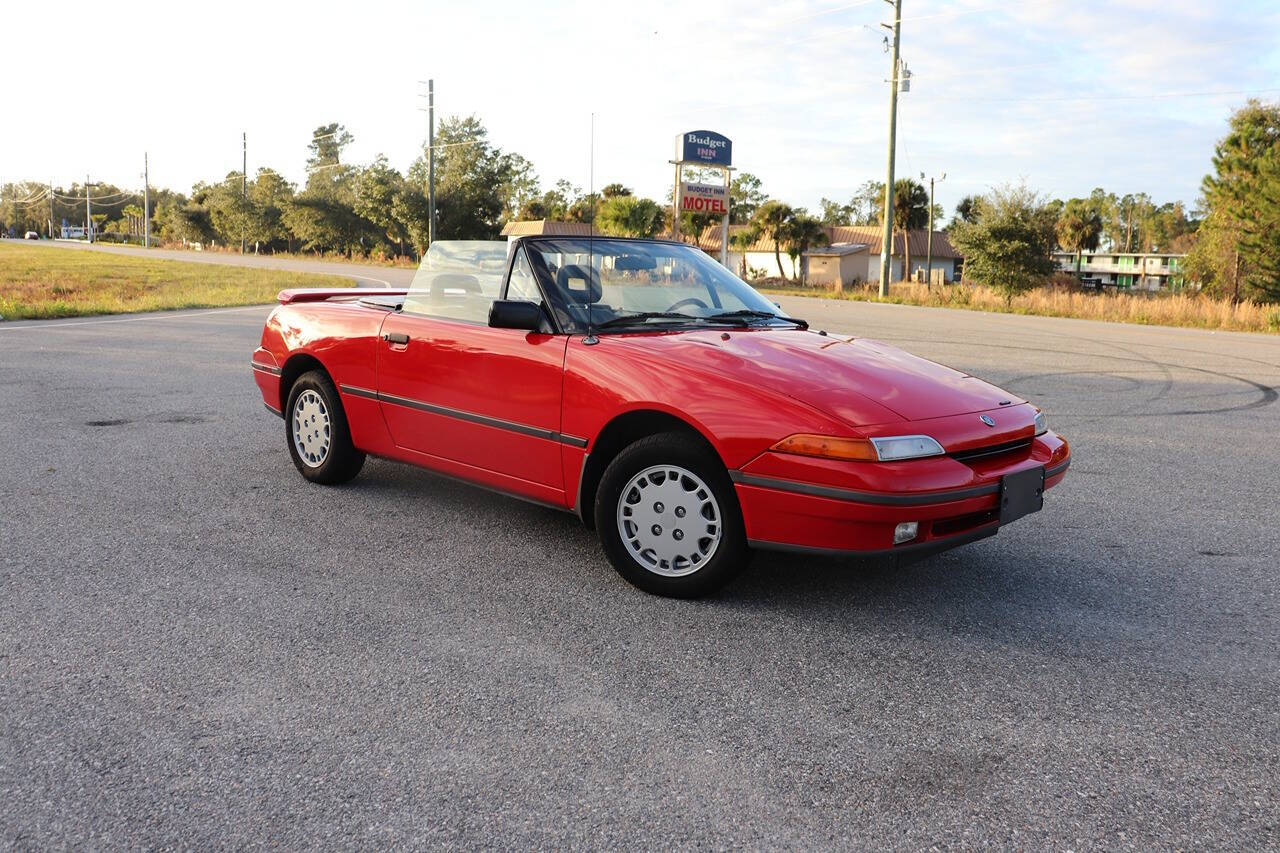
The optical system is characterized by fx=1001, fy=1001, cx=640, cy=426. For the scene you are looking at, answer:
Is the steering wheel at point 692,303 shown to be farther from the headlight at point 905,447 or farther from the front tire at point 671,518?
the headlight at point 905,447

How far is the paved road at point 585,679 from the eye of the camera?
8.42 feet

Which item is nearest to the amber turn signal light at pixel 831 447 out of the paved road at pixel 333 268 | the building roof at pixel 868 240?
the paved road at pixel 333 268

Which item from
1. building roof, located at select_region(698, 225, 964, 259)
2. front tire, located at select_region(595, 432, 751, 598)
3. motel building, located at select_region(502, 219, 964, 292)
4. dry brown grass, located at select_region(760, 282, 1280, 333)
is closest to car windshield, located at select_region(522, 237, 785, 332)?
front tire, located at select_region(595, 432, 751, 598)

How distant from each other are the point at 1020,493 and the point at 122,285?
3726 cm

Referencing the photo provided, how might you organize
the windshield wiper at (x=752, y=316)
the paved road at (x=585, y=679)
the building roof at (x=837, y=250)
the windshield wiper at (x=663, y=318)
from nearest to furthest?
the paved road at (x=585, y=679), the windshield wiper at (x=663, y=318), the windshield wiper at (x=752, y=316), the building roof at (x=837, y=250)

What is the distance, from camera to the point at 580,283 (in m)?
4.78

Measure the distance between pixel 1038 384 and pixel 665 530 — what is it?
322 inches

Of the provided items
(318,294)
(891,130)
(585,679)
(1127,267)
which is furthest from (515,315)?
(1127,267)

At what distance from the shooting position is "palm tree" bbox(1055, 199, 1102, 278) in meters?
89.4

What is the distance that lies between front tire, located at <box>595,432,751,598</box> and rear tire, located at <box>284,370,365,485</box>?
2156 mm

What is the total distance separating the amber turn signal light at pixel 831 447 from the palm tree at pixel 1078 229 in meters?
93.1

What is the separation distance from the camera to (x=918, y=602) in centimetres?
420

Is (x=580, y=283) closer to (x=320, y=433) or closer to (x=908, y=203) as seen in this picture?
(x=320, y=433)

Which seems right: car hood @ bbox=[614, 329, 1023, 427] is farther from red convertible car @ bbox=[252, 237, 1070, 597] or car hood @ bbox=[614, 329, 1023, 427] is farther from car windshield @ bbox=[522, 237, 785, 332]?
car windshield @ bbox=[522, 237, 785, 332]
